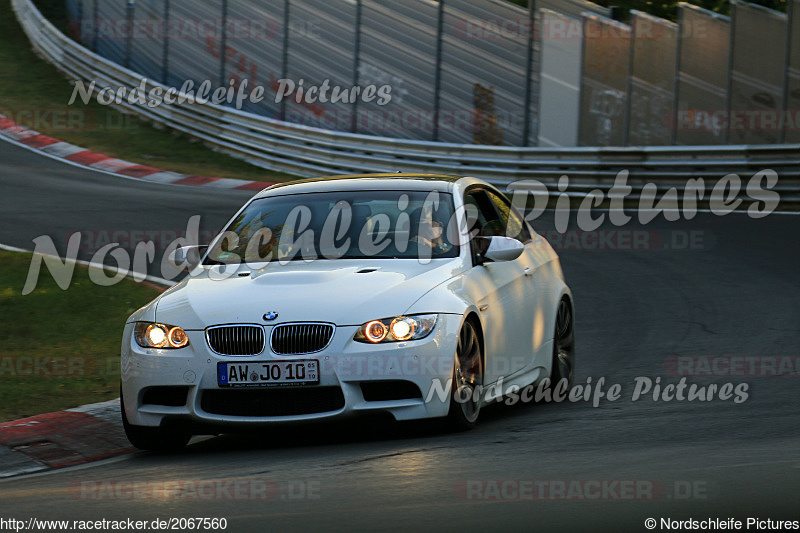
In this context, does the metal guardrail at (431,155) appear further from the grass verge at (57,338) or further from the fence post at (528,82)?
the grass verge at (57,338)

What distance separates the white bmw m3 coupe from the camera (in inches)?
266

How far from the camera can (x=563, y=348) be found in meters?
9.05

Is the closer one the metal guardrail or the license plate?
the license plate

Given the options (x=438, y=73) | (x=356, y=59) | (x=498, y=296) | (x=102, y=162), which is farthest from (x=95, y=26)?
(x=498, y=296)

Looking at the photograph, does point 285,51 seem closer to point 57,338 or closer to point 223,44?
point 223,44

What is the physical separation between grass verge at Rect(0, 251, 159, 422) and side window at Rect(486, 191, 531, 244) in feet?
9.93

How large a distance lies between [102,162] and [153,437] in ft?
63.2

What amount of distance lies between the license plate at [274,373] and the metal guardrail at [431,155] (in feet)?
44.3

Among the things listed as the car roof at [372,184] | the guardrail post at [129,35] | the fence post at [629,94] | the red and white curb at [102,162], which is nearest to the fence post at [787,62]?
the fence post at [629,94]

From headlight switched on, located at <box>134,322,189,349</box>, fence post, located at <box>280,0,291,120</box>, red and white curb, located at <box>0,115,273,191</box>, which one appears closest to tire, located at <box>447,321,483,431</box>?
headlight switched on, located at <box>134,322,189,349</box>

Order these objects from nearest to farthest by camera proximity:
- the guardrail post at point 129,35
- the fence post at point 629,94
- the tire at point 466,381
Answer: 1. the tire at point 466,381
2. the fence post at point 629,94
3. the guardrail post at point 129,35

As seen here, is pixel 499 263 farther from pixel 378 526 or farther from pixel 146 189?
pixel 146 189

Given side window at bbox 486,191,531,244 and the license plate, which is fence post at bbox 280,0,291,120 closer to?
side window at bbox 486,191,531,244

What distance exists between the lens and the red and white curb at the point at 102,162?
2338 centimetres
